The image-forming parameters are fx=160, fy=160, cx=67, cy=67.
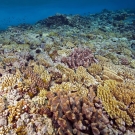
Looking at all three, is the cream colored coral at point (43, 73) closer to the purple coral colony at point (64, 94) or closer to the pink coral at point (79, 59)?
the purple coral colony at point (64, 94)

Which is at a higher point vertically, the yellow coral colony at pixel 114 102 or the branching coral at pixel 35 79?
the branching coral at pixel 35 79

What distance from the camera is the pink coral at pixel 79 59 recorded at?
7.38 metres

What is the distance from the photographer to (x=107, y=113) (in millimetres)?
4699

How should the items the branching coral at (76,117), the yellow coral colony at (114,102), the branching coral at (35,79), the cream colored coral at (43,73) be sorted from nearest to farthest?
the branching coral at (76,117) → the yellow coral colony at (114,102) → the branching coral at (35,79) → the cream colored coral at (43,73)

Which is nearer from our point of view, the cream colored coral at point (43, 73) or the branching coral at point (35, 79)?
the branching coral at point (35, 79)

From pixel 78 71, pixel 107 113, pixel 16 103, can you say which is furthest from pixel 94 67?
pixel 16 103

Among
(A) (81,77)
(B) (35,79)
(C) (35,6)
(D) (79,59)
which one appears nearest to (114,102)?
(A) (81,77)

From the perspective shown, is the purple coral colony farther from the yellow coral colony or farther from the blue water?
the blue water

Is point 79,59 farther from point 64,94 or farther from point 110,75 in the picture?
point 64,94

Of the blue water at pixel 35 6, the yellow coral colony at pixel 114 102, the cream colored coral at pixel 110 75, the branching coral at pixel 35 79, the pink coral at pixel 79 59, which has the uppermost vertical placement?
the blue water at pixel 35 6

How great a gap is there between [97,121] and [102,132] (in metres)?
0.29

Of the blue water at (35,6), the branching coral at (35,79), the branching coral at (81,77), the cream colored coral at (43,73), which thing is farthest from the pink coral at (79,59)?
the blue water at (35,6)

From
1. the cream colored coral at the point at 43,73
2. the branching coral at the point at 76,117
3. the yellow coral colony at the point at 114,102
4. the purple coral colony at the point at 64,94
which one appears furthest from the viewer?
the cream colored coral at the point at 43,73

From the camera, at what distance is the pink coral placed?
291 inches
